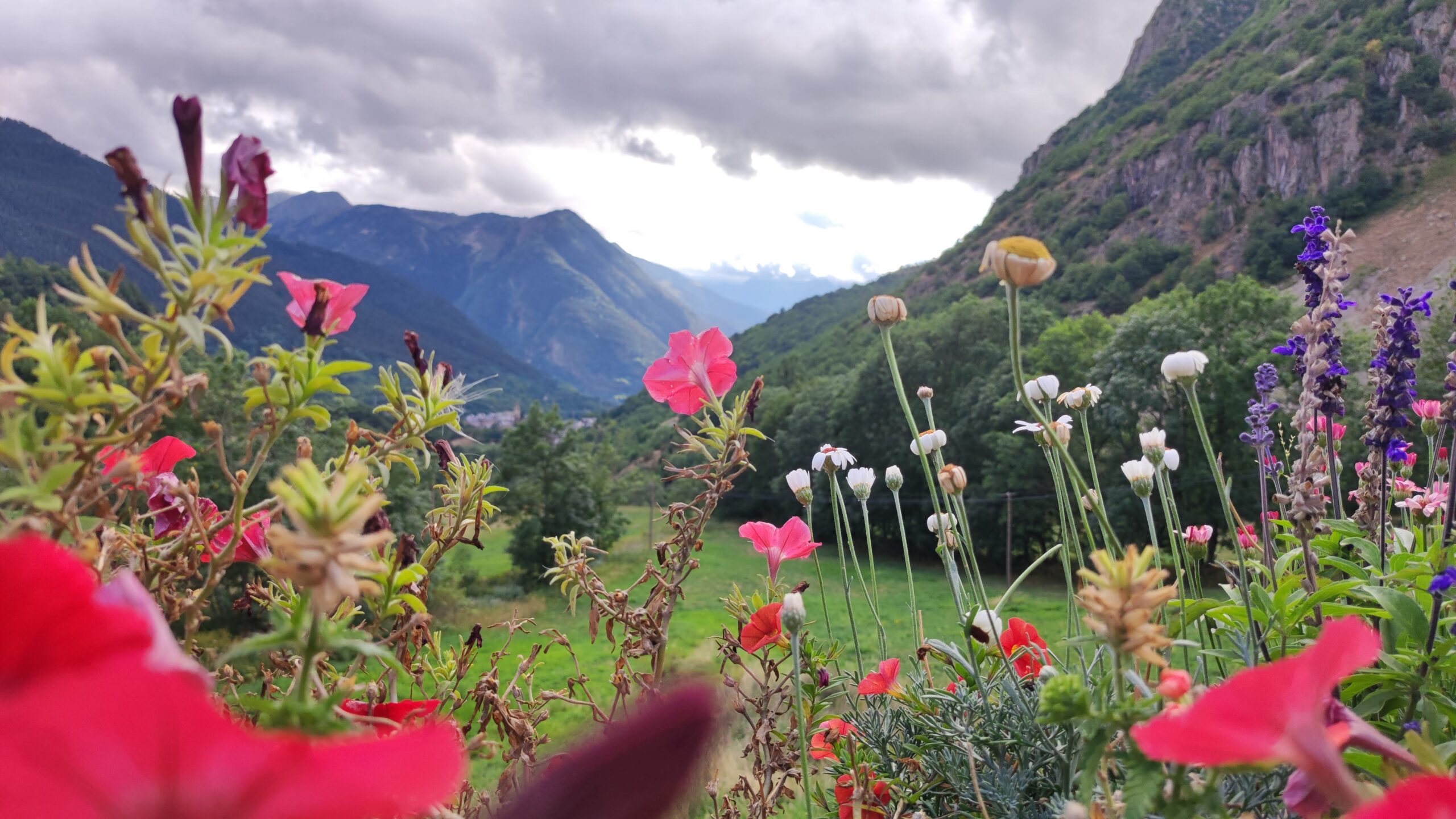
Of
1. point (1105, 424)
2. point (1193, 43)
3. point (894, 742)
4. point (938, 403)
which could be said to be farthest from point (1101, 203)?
point (894, 742)

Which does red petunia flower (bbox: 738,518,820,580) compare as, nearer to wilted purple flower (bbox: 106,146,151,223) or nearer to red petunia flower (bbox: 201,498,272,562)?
red petunia flower (bbox: 201,498,272,562)

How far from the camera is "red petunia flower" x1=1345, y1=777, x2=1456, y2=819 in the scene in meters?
0.34

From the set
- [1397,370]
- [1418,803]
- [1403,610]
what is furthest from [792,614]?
[1397,370]

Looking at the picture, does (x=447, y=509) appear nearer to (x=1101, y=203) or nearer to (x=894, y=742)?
(x=894, y=742)

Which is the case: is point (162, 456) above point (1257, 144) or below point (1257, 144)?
below

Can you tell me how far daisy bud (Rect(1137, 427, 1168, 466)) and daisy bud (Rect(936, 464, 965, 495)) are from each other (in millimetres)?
502

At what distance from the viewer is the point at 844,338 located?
190 feet

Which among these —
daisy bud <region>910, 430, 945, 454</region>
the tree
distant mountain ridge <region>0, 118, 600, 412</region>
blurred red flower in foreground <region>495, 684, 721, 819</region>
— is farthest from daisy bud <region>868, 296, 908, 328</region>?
distant mountain ridge <region>0, 118, 600, 412</region>

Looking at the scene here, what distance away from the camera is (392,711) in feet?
2.57

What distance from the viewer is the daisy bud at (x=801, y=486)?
2.11m

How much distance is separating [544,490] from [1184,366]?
2572 centimetres

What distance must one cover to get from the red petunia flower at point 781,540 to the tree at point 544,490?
2410 centimetres

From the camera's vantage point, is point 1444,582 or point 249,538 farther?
point 1444,582

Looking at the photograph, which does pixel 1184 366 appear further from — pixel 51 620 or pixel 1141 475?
pixel 51 620
